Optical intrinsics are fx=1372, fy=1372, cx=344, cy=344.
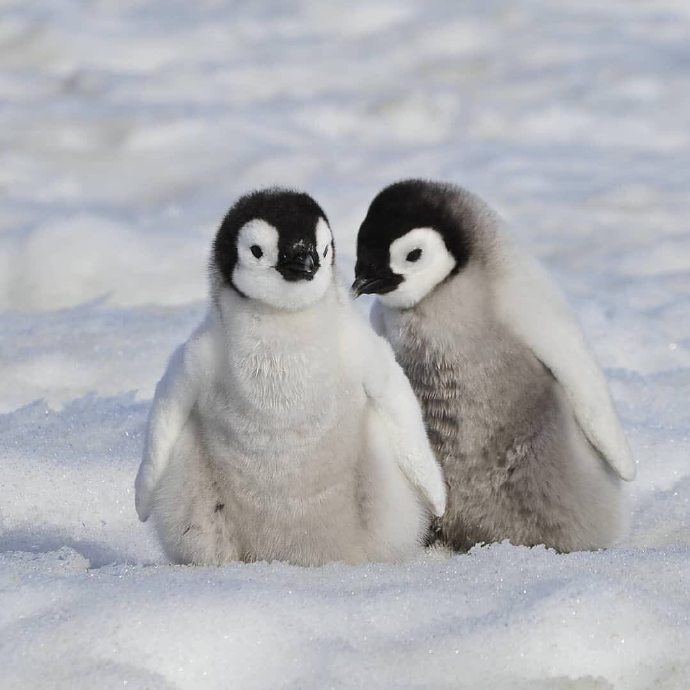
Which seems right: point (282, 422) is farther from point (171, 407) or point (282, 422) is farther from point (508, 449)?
point (508, 449)

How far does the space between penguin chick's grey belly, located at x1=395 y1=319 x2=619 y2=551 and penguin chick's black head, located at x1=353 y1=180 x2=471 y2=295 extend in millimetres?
204

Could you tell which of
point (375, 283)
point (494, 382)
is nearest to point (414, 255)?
point (375, 283)

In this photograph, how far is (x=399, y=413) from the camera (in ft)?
10.0

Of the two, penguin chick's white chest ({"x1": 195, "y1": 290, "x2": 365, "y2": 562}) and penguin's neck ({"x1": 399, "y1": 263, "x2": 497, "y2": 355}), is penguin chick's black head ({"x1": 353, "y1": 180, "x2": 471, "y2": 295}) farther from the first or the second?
penguin chick's white chest ({"x1": 195, "y1": 290, "x2": 365, "y2": 562})

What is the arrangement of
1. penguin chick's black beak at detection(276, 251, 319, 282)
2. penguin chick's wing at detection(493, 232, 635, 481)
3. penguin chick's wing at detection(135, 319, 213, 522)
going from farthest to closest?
penguin chick's wing at detection(493, 232, 635, 481)
penguin chick's wing at detection(135, 319, 213, 522)
penguin chick's black beak at detection(276, 251, 319, 282)

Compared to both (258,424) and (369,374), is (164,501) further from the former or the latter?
(369,374)

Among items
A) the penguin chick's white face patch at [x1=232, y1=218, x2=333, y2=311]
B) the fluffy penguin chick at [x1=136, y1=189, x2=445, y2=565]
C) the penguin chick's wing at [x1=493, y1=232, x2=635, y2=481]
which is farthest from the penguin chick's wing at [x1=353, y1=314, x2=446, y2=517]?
the penguin chick's wing at [x1=493, y1=232, x2=635, y2=481]

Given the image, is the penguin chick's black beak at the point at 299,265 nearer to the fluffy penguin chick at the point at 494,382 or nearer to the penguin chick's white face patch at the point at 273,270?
the penguin chick's white face patch at the point at 273,270

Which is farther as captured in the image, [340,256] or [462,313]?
[340,256]

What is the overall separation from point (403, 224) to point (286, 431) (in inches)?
29.8

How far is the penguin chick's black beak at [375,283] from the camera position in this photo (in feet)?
11.4

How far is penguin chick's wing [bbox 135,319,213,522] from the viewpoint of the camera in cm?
298

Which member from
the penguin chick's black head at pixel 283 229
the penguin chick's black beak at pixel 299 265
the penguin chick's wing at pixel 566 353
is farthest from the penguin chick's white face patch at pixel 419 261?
the penguin chick's black beak at pixel 299 265

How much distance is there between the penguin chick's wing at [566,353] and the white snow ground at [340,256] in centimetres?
31
